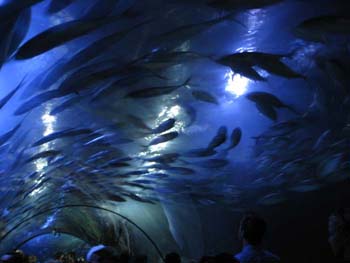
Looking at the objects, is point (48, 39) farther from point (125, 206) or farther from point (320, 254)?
point (320, 254)

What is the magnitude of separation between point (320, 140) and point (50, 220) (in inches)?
587

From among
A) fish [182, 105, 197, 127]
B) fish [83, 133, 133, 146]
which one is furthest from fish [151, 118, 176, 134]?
fish [83, 133, 133, 146]

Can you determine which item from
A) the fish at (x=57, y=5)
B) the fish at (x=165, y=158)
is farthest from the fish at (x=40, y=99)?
the fish at (x=165, y=158)

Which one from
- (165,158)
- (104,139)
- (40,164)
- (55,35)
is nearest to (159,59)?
(55,35)

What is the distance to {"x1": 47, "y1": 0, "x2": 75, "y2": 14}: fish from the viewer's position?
13.9ft

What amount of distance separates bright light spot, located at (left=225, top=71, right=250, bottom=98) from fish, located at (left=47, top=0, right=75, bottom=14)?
3708mm

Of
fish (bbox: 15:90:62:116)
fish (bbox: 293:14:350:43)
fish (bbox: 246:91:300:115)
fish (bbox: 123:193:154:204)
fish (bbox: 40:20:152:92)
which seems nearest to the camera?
fish (bbox: 293:14:350:43)

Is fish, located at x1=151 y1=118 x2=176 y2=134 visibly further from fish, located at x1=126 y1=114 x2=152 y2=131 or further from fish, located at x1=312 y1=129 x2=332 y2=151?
fish, located at x1=312 y1=129 x2=332 y2=151

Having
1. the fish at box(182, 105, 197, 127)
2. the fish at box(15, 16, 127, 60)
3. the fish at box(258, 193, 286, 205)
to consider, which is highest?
the fish at box(15, 16, 127, 60)

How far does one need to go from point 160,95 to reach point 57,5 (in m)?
3.10

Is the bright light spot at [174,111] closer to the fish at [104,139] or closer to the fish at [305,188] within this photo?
the fish at [104,139]

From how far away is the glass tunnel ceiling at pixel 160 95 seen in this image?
490 cm

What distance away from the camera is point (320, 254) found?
22.3 meters

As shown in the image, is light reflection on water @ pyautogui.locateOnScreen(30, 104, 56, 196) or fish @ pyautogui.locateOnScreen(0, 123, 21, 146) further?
light reflection on water @ pyautogui.locateOnScreen(30, 104, 56, 196)
